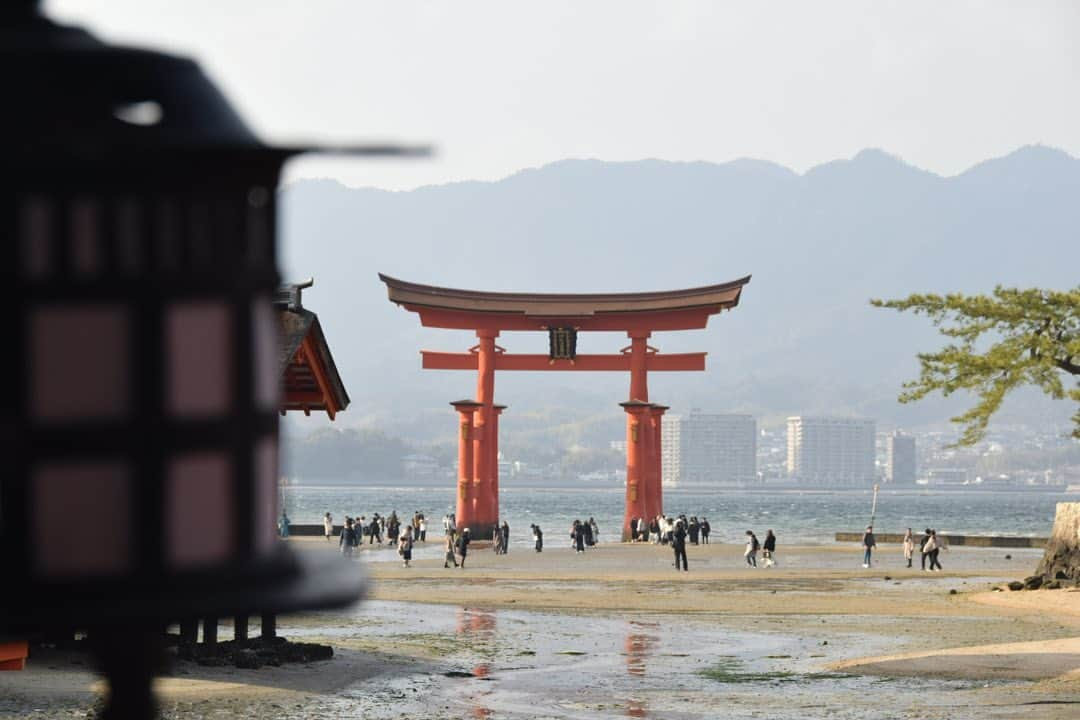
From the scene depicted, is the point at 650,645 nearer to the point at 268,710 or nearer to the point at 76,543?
→ the point at 268,710

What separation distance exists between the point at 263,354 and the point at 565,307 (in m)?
48.7

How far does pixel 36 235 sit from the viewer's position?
1295 mm

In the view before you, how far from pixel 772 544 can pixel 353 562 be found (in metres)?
41.7

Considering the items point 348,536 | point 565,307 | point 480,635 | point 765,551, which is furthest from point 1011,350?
point 565,307

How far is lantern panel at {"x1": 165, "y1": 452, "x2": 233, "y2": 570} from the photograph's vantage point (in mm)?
1344

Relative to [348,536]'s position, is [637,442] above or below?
above

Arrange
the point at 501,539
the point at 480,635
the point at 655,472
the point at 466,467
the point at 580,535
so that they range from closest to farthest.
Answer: the point at 480,635
the point at 501,539
the point at 580,535
the point at 466,467
the point at 655,472

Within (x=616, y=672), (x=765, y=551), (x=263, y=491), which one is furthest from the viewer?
(x=765, y=551)

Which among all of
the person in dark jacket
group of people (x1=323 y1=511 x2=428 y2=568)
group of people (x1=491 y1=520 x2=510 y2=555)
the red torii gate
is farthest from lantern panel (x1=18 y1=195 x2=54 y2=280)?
group of people (x1=491 y1=520 x2=510 y2=555)

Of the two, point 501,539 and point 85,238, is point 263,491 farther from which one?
point 501,539

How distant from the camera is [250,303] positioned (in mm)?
1460

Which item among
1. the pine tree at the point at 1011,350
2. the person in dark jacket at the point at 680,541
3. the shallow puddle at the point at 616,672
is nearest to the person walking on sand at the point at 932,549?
the person in dark jacket at the point at 680,541

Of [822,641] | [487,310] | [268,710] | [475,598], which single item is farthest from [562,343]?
[268,710]

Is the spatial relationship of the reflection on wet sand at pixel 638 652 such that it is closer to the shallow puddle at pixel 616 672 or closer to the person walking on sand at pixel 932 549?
the shallow puddle at pixel 616 672
